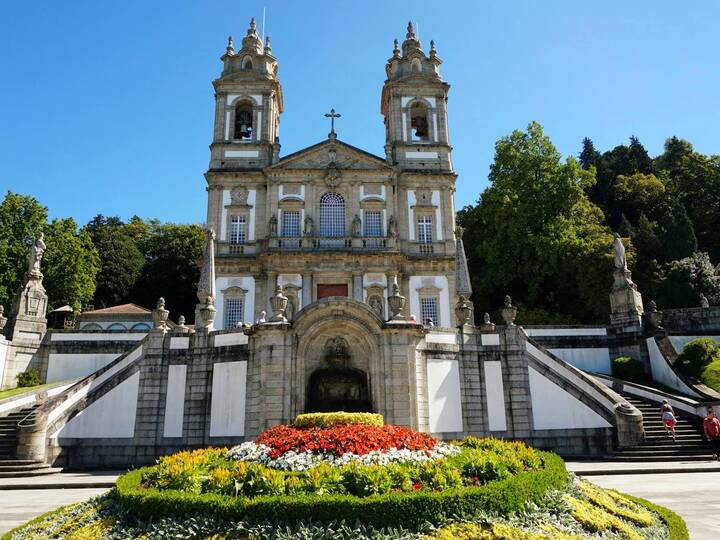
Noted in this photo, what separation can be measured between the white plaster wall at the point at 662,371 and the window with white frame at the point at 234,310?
Result: 1873 cm

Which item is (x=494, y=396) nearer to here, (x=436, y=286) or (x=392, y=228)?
(x=436, y=286)

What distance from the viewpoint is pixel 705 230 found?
38656mm

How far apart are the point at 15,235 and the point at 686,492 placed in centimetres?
3463

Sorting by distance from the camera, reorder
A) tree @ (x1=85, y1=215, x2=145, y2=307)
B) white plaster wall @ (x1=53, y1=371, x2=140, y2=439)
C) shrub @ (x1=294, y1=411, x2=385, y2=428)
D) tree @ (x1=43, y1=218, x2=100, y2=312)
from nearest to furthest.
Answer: shrub @ (x1=294, y1=411, x2=385, y2=428), white plaster wall @ (x1=53, y1=371, x2=140, y2=439), tree @ (x1=43, y1=218, x2=100, y2=312), tree @ (x1=85, y1=215, x2=145, y2=307)

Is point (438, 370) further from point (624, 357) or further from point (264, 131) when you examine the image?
point (264, 131)

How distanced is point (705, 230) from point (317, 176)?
2814 centimetres

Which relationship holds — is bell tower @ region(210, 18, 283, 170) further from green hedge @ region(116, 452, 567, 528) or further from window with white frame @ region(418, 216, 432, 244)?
green hedge @ region(116, 452, 567, 528)

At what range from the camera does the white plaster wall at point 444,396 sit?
16078 millimetres

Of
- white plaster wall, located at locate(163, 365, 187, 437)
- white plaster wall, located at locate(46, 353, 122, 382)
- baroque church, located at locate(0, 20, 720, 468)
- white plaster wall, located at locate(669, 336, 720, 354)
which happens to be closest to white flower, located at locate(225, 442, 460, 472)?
baroque church, located at locate(0, 20, 720, 468)

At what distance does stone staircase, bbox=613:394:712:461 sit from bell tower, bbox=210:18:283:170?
23.0 metres

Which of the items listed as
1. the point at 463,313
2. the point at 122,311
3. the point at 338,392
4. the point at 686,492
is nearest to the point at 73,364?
the point at 338,392

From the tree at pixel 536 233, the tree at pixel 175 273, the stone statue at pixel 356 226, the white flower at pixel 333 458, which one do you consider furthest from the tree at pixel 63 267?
the white flower at pixel 333 458

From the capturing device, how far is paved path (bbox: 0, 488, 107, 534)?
28.3 ft

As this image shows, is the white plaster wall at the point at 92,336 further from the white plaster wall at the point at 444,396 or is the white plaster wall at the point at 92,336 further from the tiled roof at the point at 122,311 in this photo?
the tiled roof at the point at 122,311
